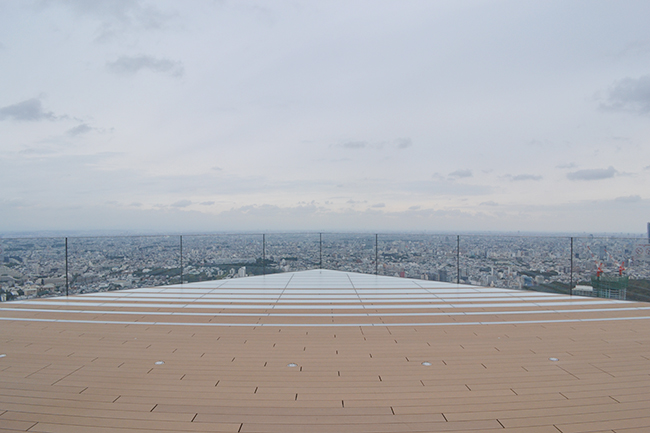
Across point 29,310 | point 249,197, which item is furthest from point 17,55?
point 249,197

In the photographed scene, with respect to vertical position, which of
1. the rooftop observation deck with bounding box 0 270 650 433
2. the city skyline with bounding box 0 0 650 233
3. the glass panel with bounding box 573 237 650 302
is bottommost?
the rooftop observation deck with bounding box 0 270 650 433

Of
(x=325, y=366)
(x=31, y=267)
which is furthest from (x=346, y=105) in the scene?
(x=325, y=366)

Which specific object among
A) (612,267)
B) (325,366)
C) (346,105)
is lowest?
(325,366)

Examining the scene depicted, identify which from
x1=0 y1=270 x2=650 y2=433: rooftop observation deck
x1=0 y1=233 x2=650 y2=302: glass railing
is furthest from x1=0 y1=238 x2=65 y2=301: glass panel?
x1=0 y1=270 x2=650 y2=433: rooftop observation deck

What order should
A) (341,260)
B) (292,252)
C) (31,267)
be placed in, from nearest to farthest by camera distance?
(31,267) < (292,252) < (341,260)

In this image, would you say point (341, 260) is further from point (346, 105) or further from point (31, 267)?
point (31, 267)

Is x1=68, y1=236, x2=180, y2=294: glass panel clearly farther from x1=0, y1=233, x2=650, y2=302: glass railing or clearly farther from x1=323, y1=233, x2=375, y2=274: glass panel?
x1=323, y1=233, x2=375, y2=274: glass panel
